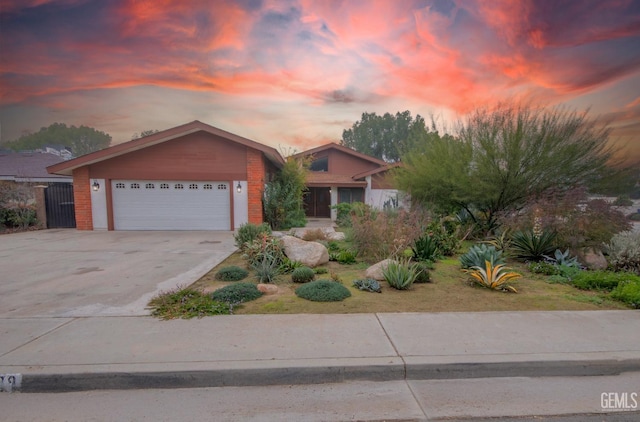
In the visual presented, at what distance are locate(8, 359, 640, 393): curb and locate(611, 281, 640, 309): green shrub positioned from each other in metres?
2.08

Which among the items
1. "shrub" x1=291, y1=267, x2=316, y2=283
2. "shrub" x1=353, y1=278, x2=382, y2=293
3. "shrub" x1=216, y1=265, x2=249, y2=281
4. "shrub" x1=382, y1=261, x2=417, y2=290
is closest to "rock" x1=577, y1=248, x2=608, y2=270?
"shrub" x1=382, y1=261, x2=417, y2=290

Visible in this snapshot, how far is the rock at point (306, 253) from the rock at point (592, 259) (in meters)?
5.81

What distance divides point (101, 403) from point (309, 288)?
113 inches

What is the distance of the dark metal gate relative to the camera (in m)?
13.8

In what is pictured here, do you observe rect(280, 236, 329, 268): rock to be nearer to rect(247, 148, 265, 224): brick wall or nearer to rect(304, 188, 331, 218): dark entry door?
rect(247, 148, 265, 224): brick wall

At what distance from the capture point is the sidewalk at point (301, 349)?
2.59 m

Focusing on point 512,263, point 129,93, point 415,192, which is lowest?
point 512,263

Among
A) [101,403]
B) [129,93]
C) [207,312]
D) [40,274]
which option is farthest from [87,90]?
[101,403]

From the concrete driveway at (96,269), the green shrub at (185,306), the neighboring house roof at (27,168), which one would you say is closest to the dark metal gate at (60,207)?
the concrete driveway at (96,269)

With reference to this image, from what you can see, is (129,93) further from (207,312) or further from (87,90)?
(207,312)

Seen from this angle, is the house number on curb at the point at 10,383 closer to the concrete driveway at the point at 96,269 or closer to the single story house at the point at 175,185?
the concrete driveway at the point at 96,269

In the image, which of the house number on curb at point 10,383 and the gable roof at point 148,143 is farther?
the gable roof at point 148,143

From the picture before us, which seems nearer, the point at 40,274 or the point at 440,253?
the point at 40,274

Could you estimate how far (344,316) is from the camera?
3.83 m
